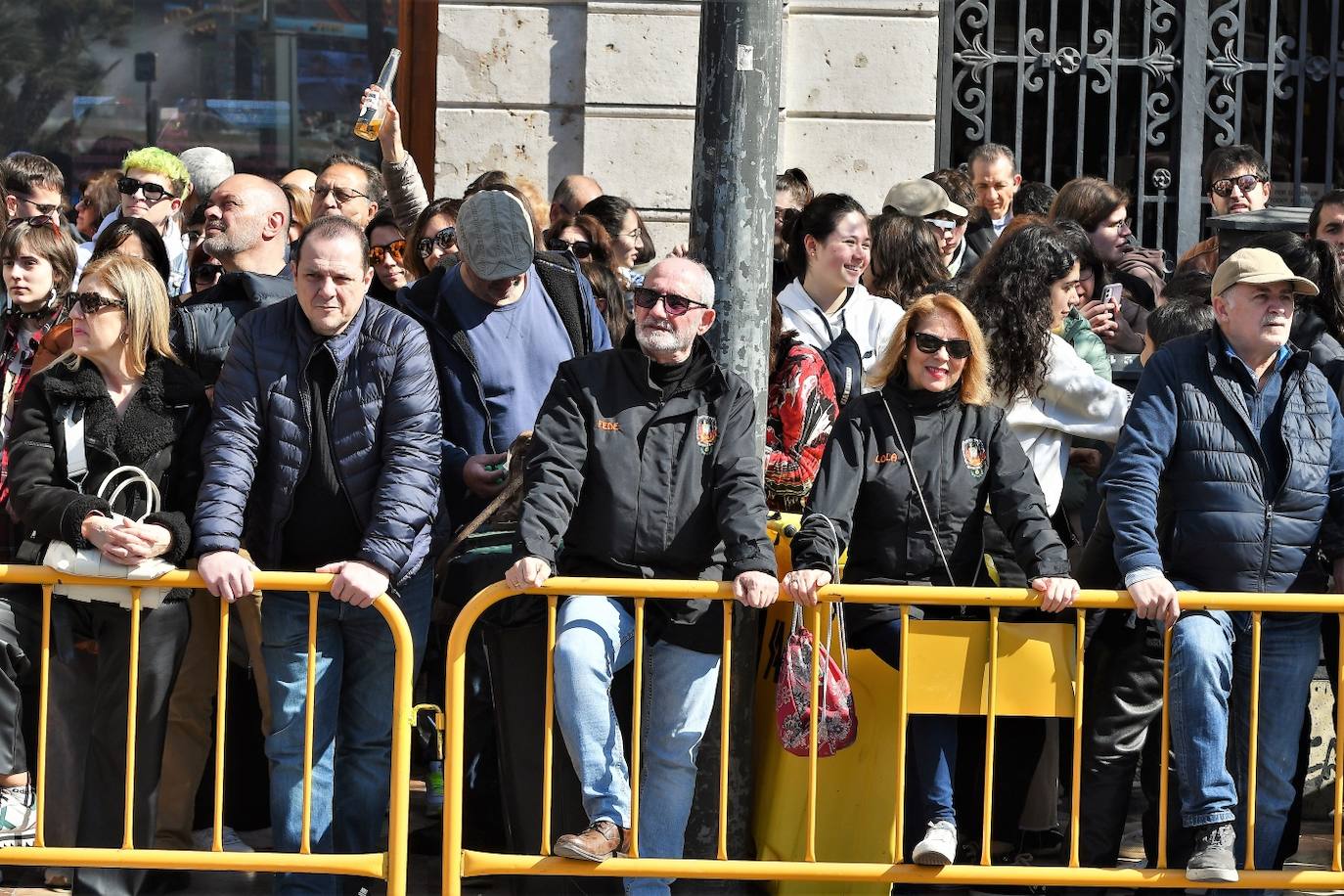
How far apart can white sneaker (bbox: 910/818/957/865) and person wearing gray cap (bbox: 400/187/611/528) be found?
66.8 inches

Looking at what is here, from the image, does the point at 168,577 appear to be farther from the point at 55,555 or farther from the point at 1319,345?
the point at 1319,345

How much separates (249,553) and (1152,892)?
2820 mm

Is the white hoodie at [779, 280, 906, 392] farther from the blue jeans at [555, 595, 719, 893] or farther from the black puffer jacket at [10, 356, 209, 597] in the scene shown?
the black puffer jacket at [10, 356, 209, 597]

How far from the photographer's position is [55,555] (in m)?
4.98

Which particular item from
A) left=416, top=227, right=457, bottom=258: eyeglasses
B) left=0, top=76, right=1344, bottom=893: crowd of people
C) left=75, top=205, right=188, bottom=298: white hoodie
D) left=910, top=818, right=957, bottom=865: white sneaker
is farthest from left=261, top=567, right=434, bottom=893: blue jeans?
left=75, top=205, right=188, bottom=298: white hoodie

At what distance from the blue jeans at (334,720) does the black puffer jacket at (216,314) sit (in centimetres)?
90

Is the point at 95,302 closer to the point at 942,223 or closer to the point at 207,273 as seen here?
the point at 207,273

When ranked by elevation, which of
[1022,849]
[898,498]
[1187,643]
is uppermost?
[898,498]

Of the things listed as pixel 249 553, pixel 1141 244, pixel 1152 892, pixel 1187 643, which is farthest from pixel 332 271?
pixel 1141 244

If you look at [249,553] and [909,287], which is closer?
[249,553]

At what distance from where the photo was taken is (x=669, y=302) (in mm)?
5152

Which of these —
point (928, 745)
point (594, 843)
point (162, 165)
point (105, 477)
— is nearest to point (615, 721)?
point (594, 843)

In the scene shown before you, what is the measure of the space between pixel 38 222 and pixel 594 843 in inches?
152

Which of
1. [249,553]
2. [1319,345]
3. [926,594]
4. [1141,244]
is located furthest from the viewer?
[1141,244]
